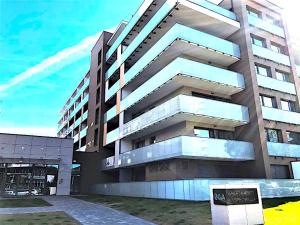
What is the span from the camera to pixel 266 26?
98.9 feet

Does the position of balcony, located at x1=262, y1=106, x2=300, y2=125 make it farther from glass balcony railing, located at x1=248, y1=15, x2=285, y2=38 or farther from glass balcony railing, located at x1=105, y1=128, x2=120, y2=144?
glass balcony railing, located at x1=105, y1=128, x2=120, y2=144

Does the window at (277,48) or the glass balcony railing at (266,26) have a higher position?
the glass balcony railing at (266,26)

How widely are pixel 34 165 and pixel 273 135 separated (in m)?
27.9

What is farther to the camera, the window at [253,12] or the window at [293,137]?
→ the window at [253,12]

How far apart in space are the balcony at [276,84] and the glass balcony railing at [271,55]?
2564 mm

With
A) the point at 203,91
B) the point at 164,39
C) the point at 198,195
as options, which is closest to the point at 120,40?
the point at 164,39

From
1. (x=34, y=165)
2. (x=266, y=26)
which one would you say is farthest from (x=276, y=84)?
(x=34, y=165)

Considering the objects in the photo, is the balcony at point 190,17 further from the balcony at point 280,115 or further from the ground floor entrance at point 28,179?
the ground floor entrance at point 28,179

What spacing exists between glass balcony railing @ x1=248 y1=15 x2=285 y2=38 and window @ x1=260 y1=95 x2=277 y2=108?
27.3ft

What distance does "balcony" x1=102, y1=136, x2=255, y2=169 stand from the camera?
69.2 feet

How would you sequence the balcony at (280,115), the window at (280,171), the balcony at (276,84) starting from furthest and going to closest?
the balcony at (276,84), the balcony at (280,115), the window at (280,171)

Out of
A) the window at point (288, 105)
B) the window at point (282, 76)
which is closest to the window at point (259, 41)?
the window at point (282, 76)

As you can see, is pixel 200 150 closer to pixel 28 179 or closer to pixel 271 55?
pixel 271 55

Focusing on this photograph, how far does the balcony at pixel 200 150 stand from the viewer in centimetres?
2110
